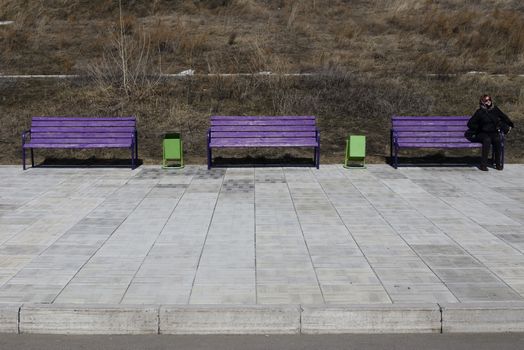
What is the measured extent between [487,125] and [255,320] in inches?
327

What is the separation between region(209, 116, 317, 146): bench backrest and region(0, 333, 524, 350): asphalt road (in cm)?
741

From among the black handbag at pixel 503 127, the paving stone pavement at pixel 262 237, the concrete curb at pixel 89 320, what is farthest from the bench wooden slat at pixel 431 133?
the concrete curb at pixel 89 320

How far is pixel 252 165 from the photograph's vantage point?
41.4ft

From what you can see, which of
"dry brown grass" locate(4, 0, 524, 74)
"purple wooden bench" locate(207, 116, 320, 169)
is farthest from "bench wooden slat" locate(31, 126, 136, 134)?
"dry brown grass" locate(4, 0, 524, 74)

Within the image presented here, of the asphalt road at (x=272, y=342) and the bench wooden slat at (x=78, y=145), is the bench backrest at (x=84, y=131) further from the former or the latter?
the asphalt road at (x=272, y=342)

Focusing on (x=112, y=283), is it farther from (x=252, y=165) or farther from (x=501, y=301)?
(x=252, y=165)

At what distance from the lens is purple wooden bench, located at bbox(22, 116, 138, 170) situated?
1197 centimetres

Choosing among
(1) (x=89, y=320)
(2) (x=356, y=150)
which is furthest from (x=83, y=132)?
(1) (x=89, y=320)

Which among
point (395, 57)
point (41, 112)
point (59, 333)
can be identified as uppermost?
point (395, 57)

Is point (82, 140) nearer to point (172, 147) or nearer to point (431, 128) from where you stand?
point (172, 147)

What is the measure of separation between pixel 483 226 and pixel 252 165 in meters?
5.78

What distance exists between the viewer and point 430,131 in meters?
12.2

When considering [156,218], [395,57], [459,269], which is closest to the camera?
[459,269]

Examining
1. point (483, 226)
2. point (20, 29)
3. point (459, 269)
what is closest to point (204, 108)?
point (483, 226)
